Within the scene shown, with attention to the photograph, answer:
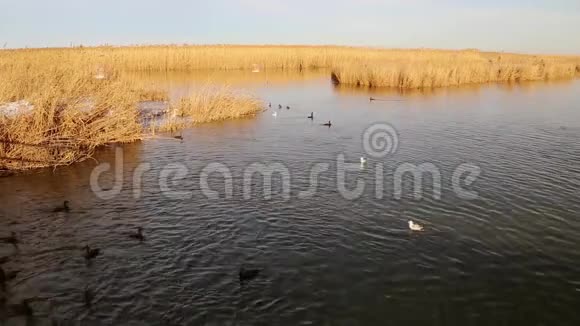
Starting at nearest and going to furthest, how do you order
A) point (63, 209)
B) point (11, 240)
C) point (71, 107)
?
1. point (11, 240)
2. point (63, 209)
3. point (71, 107)

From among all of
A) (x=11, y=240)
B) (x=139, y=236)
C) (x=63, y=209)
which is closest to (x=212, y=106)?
(x=63, y=209)

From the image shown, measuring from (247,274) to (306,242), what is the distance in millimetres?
2193

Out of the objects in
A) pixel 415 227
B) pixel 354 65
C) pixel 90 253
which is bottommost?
pixel 90 253

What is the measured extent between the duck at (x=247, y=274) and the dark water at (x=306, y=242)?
20 cm

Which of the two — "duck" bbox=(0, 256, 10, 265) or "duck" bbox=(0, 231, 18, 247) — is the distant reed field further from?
"duck" bbox=(0, 256, 10, 265)

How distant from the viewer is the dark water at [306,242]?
26.9ft

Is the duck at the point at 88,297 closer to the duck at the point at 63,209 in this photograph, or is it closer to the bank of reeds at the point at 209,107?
the duck at the point at 63,209

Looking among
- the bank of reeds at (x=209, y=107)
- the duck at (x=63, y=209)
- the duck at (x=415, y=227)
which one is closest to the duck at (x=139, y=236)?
the duck at (x=63, y=209)

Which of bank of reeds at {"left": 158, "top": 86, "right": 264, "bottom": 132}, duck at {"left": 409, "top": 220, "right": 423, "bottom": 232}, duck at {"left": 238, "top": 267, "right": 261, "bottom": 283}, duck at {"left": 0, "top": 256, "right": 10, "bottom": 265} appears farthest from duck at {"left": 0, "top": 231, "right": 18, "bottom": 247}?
bank of reeds at {"left": 158, "top": 86, "right": 264, "bottom": 132}

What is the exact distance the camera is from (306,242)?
35.6ft

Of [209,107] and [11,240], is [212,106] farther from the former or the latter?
[11,240]

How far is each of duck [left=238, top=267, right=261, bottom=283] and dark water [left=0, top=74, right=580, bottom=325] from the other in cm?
20

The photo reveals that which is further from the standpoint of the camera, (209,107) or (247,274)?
(209,107)

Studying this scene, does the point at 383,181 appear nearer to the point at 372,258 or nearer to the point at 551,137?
the point at 372,258
